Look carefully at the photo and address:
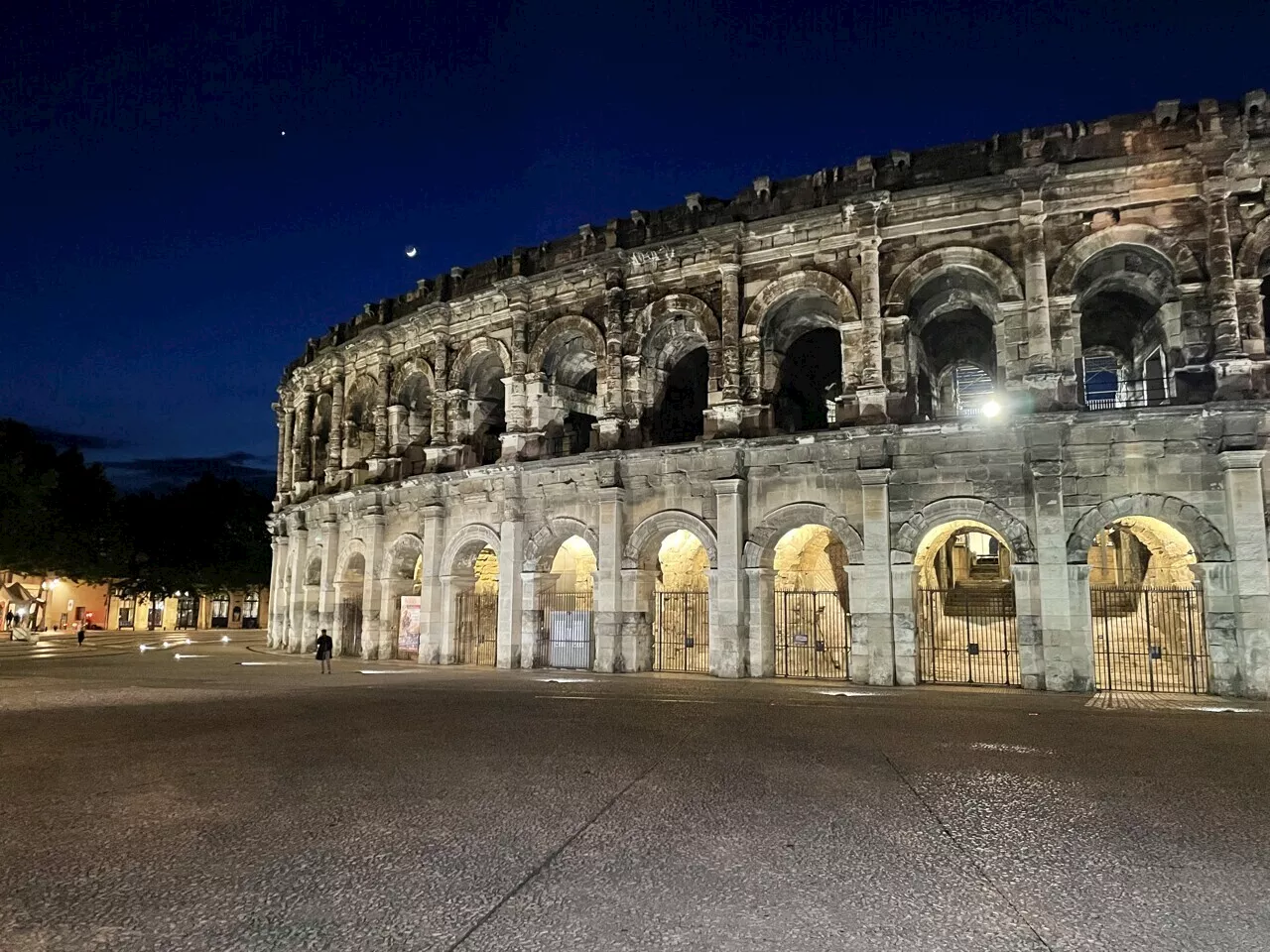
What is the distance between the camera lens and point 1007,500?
15.3m

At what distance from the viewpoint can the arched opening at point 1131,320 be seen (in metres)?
15.5

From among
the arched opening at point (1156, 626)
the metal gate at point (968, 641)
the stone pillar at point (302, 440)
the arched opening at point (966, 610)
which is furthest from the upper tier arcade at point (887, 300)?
the stone pillar at point (302, 440)

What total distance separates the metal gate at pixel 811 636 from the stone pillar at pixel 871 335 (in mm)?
3890

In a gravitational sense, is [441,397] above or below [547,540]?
above

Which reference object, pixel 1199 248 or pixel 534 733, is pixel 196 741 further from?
pixel 1199 248

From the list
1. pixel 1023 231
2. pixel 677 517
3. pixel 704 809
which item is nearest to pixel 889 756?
pixel 704 809

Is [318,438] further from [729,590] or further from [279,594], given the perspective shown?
[729,590]

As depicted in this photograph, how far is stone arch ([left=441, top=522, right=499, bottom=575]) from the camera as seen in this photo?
815 inches

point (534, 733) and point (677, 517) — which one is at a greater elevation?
point (677, 517)

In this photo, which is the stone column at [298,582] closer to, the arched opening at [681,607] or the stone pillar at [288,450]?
the stone pillar at [288,450]

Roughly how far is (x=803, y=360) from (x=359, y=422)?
46.5 ft

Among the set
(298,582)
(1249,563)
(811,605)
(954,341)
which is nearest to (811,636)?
(811,605)

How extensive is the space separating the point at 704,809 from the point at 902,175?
588 inches

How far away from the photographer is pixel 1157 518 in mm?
14484
